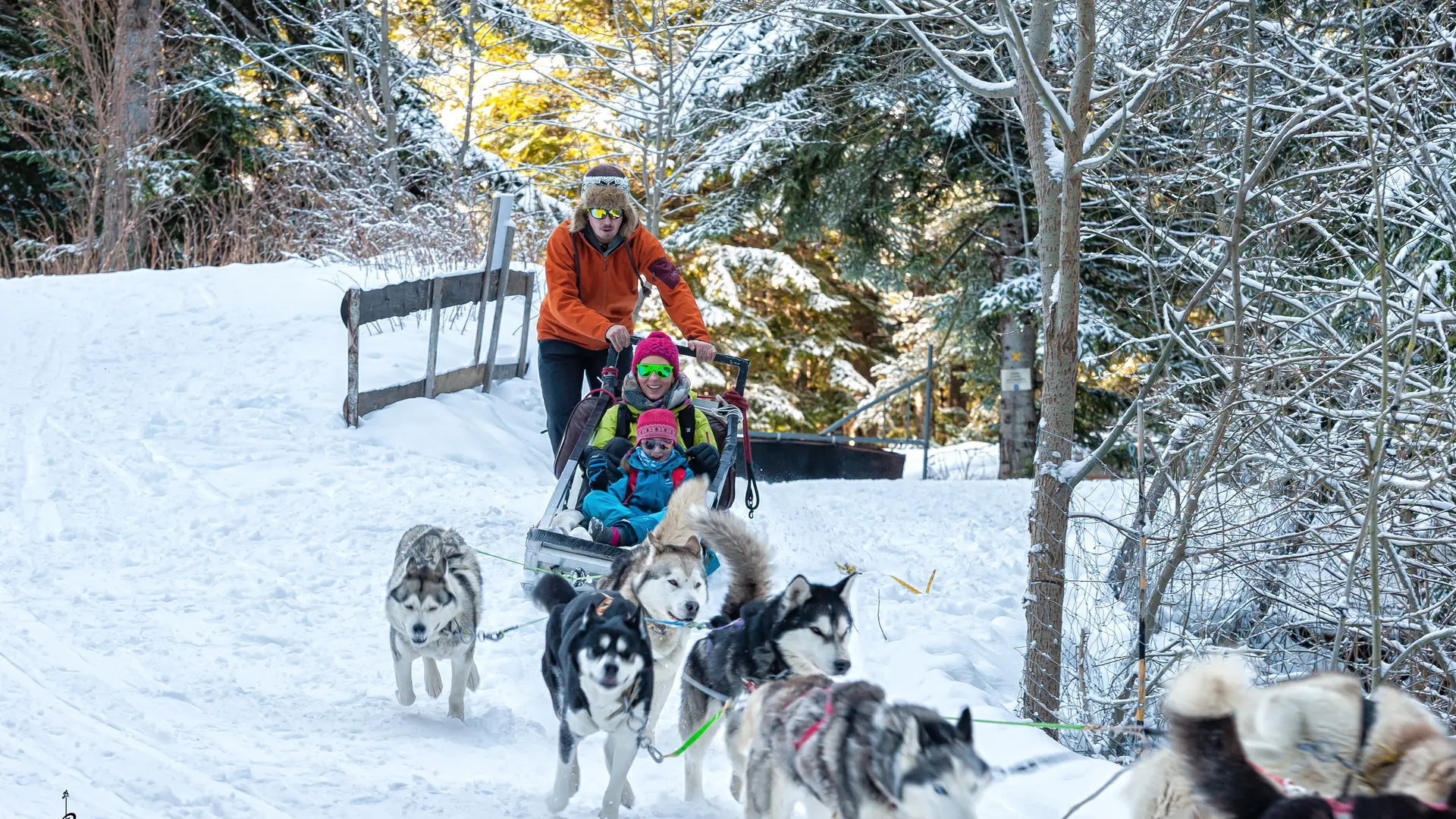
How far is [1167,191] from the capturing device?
19.5ft

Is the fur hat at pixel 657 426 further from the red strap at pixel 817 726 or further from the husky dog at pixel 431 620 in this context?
the red strap at pixel 817 726

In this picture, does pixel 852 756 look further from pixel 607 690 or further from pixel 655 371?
pixel 655 371

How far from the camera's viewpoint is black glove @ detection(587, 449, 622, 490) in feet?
21.5

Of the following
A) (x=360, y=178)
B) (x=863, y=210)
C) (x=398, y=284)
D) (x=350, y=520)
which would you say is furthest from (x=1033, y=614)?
(x=360, y=178)

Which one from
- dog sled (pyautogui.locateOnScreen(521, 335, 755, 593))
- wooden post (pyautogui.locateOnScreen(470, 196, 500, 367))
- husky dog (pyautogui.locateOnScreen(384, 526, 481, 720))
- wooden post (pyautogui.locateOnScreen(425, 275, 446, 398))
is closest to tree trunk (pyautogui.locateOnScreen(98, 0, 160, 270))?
Answer: wooden post (pyautogui.locateOnScreen(470, 196, 500, 367))

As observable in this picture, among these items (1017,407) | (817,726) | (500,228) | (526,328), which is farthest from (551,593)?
(1017,407)

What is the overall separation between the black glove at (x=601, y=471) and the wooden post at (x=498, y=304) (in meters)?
5.08

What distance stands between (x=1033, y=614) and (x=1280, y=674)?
3.50 ft

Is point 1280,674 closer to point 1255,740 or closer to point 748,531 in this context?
point 748,531

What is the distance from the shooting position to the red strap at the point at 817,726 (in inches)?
129

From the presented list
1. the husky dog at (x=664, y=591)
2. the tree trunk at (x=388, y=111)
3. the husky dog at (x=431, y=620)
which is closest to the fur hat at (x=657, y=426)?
the husky dog at (x=664, y=591)

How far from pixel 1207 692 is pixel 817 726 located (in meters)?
1.22

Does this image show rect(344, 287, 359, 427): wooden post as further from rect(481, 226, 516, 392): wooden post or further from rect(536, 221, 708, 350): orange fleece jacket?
rect(536, 221, 708, 350): orange fleece jacket

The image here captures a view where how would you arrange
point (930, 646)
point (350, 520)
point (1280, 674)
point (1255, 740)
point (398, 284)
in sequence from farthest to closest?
point (398, 284) < point (350, 520) < point (930, 646) < point (1280, 674) < point (1255, 740)
